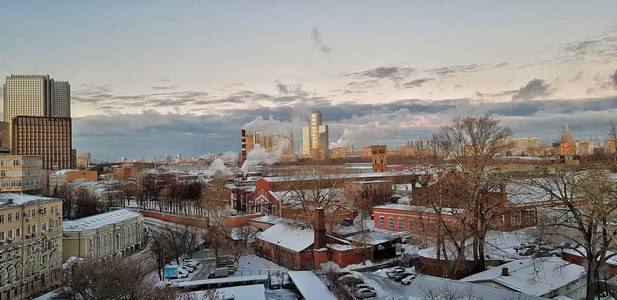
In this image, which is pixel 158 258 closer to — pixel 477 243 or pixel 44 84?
pixel 477 243

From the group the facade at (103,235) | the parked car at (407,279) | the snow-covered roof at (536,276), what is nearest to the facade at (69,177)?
the facade at (103,235)

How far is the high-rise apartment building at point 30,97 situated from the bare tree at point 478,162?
497 ft

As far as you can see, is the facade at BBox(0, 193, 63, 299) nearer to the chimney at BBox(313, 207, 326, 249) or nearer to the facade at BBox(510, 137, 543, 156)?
the chimney at BBox(313, 207, 326, 249)

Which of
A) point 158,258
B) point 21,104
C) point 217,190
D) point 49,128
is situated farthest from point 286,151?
point 158,258

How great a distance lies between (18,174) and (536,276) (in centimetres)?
6196

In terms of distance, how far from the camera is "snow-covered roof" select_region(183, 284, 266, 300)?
21880 millimetres

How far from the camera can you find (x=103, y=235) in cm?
3716

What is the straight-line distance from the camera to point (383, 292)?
23562 millimetres

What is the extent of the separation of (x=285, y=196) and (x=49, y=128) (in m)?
93.6

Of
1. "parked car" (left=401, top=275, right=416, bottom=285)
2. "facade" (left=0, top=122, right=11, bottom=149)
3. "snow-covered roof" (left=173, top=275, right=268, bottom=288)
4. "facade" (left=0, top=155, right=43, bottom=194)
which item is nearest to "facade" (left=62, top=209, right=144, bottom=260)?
"snow-covered roof" (left=173, top=275, right=268, bottom=288)

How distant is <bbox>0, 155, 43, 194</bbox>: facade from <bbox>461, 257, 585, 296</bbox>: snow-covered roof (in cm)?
5713

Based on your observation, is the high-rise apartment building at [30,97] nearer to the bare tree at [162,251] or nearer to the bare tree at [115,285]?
the bare tree at [162,251]

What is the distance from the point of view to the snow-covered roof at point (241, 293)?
71.8 feet

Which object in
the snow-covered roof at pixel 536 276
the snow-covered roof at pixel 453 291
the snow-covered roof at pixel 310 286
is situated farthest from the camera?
the snow-covered roof at pixel 310 286
